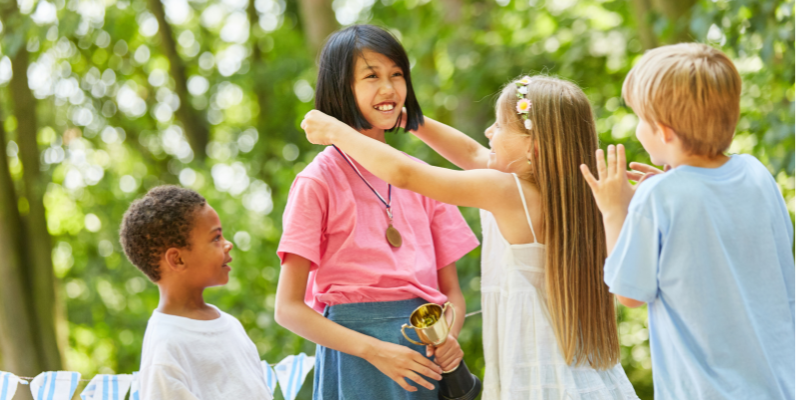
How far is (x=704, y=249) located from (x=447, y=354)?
0.68 meters

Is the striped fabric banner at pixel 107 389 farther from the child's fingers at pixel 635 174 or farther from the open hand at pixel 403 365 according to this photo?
the child's fingers at pixel 635 174

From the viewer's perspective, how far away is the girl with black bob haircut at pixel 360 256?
1789mm

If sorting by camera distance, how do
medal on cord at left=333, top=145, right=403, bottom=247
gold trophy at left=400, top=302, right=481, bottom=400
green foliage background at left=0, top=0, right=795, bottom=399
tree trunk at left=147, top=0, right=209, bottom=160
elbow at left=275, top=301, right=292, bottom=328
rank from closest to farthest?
gold trophy at left=400, top=302, right=481, bottom=400 < elbow at left=275, top=301, right=292, bottom=328 < medal on cord at left=333, top=145, right=403, bottom=247 < green foliage background at left=0, top=0, right=795, bottom=399 < tree trunk at left=147, top=0, right=209, bottom=160

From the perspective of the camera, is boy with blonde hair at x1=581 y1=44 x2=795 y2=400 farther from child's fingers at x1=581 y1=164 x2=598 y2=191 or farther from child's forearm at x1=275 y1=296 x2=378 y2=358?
child's forearm at x1=275 y1=296 x2=378 y2=358

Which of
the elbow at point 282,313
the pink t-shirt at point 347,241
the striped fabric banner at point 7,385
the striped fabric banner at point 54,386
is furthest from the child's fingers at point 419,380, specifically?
the striped fabric banner at point 7,385

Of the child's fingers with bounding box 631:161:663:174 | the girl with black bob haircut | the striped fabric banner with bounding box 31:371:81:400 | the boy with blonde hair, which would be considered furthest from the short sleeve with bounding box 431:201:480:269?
the striped fabric banner with bounding box 31:371:81:400

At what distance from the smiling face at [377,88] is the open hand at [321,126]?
13 centimetres

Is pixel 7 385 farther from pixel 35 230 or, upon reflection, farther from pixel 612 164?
pixel 35 230

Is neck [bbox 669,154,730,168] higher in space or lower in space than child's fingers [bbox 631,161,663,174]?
higher

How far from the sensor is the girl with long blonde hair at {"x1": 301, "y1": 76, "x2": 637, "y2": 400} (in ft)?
5.82

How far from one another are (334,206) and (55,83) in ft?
18.2

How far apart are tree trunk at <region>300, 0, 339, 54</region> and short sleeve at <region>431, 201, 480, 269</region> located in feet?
13.8

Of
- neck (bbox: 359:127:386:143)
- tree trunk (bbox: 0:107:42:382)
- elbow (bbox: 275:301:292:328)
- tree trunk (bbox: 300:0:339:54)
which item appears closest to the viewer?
elbow (bbox: 275:301:292:328)

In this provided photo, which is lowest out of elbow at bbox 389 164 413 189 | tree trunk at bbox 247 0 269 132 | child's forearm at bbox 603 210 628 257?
child's forearm at bbox 603 210 628 257
